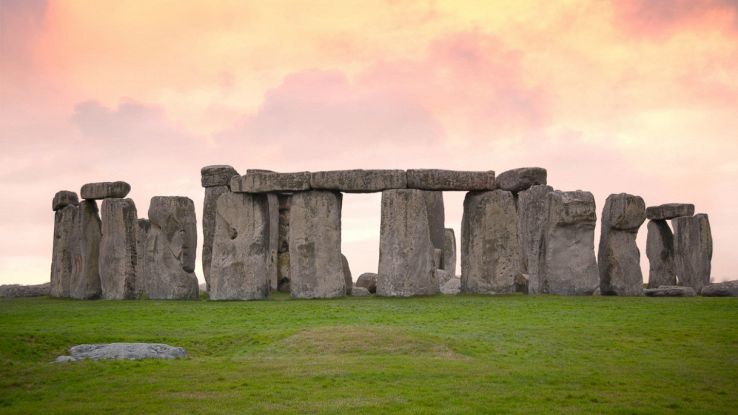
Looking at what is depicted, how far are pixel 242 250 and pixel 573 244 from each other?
9.93 metres

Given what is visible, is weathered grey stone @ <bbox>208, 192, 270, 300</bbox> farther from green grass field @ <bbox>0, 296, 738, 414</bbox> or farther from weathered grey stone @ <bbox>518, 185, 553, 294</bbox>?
weathered grey stone @ <bbox>518, 185, 553, 294</bbox>

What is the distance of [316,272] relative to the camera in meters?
30.9

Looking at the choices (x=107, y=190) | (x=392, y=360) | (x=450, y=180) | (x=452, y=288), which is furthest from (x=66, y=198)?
(x=392, y=360)

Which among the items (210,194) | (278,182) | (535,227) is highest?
(210,194)

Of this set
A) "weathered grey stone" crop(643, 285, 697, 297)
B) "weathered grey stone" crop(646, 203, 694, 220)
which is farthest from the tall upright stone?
"weathered grey stone" crop(646, 203, 694, 220)

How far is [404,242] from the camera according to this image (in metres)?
30.5

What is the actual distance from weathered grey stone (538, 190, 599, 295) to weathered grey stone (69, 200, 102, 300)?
49.2 feet

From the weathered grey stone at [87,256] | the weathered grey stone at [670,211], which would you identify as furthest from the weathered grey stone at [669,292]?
the weathered grey stone at [87,256]

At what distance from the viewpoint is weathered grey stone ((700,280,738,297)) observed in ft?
107

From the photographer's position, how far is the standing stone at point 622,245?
3078cm

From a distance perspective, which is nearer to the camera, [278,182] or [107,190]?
[278,182]

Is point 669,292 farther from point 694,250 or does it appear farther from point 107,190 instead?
point 107,190

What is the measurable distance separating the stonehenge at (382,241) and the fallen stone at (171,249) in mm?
31

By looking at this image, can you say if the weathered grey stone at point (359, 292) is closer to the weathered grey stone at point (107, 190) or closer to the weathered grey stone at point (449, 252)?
the weathered grey stone at point (107, 190)
